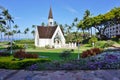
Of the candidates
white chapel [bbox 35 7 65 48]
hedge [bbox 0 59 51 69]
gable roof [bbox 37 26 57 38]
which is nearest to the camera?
hedge [bbox 0 59 51 69]

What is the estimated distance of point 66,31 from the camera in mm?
87312

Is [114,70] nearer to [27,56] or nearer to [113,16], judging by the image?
[27,56]

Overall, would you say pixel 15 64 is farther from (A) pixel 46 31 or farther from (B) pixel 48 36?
(A) pixel 46 31

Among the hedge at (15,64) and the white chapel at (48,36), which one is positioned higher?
the white chapel at (48,36)

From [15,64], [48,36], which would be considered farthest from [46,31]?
[15,64]

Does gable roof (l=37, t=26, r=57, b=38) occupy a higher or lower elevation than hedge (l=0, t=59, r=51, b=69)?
higher

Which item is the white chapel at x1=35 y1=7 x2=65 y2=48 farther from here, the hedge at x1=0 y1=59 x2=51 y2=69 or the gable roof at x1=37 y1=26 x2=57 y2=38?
the hedge at x1=0 y1=59 x2=51 y2=69

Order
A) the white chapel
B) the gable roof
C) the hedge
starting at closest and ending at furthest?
the hedge, the white chapel, the gable roof

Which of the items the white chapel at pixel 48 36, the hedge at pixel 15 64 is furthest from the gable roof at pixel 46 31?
the hedge at pixel 15 64

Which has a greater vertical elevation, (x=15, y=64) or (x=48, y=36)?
(x=48, y=36)

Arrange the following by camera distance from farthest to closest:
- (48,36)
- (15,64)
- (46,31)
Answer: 1. (46,31)
2. (48,36)
3. (15,64)

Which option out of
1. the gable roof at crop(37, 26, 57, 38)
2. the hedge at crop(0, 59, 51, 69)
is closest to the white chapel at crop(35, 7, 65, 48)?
the gable roof at crop(37, 26, 57, 38)

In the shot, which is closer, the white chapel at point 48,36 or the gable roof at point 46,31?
the white chapel at point 48,36

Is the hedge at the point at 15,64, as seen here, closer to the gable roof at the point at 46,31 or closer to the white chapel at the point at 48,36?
the white chapel at the point at 48,36
